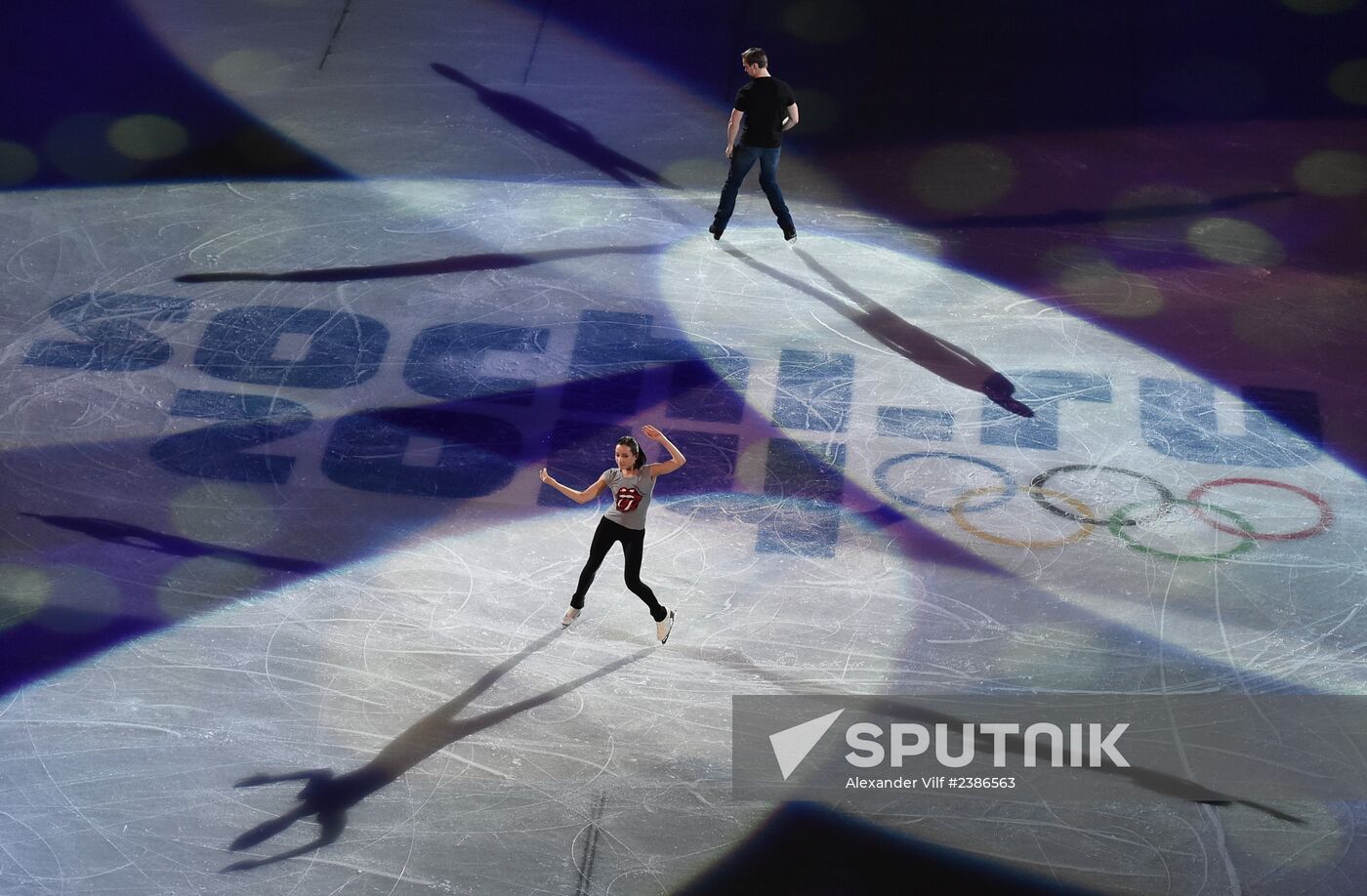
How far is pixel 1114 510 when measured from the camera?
9.38m

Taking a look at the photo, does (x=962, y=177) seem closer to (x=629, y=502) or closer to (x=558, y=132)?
(x=558, y=132)

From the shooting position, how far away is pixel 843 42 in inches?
595

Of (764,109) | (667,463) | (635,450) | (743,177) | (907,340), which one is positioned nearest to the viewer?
(635,450)

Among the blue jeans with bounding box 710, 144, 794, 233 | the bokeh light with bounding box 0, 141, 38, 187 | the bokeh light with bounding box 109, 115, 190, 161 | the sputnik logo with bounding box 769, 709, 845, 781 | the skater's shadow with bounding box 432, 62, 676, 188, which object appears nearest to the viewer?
the sputnik logo with bounding box 769, 709, 845, 781

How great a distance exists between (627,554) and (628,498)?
0.38m

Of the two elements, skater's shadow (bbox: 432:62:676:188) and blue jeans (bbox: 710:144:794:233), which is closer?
blue jeans (bbox: 710:144:794:233)

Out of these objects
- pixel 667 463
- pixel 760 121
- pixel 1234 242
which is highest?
pixel 760 121

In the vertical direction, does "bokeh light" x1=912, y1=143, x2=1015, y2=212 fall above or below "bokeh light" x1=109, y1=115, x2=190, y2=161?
above

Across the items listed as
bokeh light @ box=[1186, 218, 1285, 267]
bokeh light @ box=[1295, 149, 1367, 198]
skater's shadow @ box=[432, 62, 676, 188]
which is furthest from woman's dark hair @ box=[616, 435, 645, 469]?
bokeh light @ box=[1295, 149, 1367, 198]

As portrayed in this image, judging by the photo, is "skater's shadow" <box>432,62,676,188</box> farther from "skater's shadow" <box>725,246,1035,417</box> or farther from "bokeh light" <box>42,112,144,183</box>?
"bokeh light" <box>42,112,144,183</box>

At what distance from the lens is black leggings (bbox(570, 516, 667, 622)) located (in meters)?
7.86

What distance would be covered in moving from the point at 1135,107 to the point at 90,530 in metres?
11.1

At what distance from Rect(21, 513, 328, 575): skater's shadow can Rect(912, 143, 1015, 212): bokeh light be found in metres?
7.22

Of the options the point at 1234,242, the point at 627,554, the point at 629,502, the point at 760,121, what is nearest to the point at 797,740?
the point at 627,554
